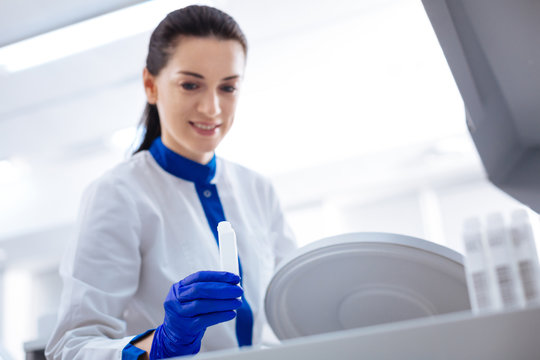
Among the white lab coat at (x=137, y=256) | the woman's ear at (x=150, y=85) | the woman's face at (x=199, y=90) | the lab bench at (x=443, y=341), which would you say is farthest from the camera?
the woman's ear at (x=150, y=85)

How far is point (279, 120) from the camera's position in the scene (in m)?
4.46

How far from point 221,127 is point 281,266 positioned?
1.87 feet

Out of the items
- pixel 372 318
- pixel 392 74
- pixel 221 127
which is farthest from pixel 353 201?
pixel 372 318

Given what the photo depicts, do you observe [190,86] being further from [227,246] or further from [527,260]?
[527,260]

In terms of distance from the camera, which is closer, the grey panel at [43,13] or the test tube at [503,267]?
the test tube at [503,267]

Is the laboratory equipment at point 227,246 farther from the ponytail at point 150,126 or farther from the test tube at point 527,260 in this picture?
the ponytail at point 150,126

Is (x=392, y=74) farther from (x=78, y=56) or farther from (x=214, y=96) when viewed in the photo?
(x=214, y=96)

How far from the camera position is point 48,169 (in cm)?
486

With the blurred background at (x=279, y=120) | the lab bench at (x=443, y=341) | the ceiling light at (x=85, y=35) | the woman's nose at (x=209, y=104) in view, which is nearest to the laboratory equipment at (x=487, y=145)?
the lab bench at (x=443, y=341)

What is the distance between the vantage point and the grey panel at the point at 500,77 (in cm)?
86

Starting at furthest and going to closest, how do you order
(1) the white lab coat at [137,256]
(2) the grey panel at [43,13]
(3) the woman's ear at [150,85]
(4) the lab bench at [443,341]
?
(2) the grey panel at [43,13] → (3) the woman's ear at [150,85] → (1) the white lab coat at [137,256] → (4) the lab bench at [443,341]

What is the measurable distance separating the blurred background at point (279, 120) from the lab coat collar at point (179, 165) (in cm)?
62

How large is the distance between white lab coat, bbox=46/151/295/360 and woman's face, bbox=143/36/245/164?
131 millimetres

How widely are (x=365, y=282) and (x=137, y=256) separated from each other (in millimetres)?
553
